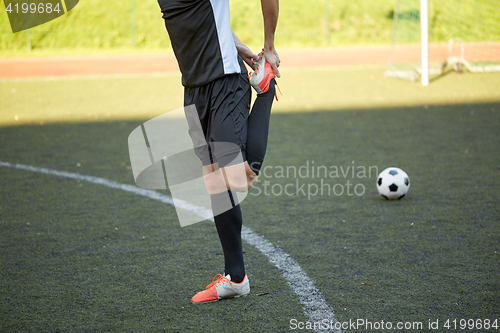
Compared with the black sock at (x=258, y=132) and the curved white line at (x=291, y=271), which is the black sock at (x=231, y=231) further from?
the curved white line at (x=291, y=271)

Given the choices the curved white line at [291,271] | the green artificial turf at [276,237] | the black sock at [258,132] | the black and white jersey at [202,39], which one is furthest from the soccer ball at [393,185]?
the black and white jersey at [202,39]

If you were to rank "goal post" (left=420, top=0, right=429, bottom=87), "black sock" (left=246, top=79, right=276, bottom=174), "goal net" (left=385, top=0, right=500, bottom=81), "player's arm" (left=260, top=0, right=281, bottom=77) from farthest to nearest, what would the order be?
"goal net" (left=385, top=0, right=500, bottom=81)
"goal post" (left=420, top=0, right=429, bottom=87)
"black sock" (left=246, top=79, right=276, bottom=174)
"player's arm" (left=260, top=0, right=281, bottom=77)

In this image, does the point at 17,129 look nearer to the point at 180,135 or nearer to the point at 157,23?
the point at 180,135

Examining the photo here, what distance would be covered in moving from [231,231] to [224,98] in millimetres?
671

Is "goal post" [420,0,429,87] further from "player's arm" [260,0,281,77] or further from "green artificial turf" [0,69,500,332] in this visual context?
"player's arm" [260,0,281,77]

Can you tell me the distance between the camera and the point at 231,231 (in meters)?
2.42

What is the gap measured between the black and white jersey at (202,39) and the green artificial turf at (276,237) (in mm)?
1144

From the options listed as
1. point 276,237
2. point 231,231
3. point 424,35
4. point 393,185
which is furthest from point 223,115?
point 424,35

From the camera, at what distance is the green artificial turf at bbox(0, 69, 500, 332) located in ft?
7.57

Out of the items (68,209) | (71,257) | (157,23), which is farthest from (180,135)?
(157,23)

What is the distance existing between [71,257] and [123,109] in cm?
558

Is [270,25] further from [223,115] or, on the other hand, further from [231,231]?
[231,231]

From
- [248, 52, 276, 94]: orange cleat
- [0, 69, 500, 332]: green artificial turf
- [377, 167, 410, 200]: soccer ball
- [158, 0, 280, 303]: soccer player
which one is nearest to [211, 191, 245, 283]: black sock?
[158, 0, 280, 303]: soccer player

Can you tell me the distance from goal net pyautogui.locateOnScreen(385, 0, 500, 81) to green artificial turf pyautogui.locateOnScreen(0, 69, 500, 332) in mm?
4554
